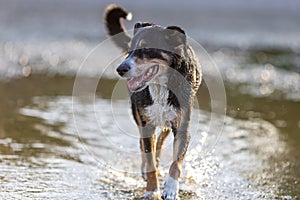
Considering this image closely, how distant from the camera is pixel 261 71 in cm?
1417

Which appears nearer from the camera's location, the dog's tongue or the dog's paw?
the dog's tongue

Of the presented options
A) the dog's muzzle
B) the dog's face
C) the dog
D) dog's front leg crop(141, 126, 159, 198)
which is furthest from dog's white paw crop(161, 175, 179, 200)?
the dog's muzzle

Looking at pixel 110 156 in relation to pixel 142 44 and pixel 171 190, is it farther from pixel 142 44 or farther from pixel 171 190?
pixel 142 44

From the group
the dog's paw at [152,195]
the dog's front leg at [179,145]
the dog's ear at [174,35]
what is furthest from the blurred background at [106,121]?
the dog's ear at [174,35]

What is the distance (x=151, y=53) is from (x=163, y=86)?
1.17 feet

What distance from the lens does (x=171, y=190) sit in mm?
5703

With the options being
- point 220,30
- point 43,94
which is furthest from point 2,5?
point 43,94

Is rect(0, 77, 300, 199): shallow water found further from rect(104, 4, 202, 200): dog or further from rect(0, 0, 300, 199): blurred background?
rect(104, 4, 202, 200): dog

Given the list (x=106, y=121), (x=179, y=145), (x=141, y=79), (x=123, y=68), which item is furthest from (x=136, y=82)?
(x=106, y=121)

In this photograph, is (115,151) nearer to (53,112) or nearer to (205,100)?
(53,112)

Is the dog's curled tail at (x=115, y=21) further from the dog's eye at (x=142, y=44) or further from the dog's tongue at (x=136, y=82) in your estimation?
the dog's tongue at (x=136, y=82)

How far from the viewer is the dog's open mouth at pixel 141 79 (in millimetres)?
5625

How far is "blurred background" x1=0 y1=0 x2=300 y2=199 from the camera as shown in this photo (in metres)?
6.12

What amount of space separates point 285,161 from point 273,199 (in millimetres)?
1429
